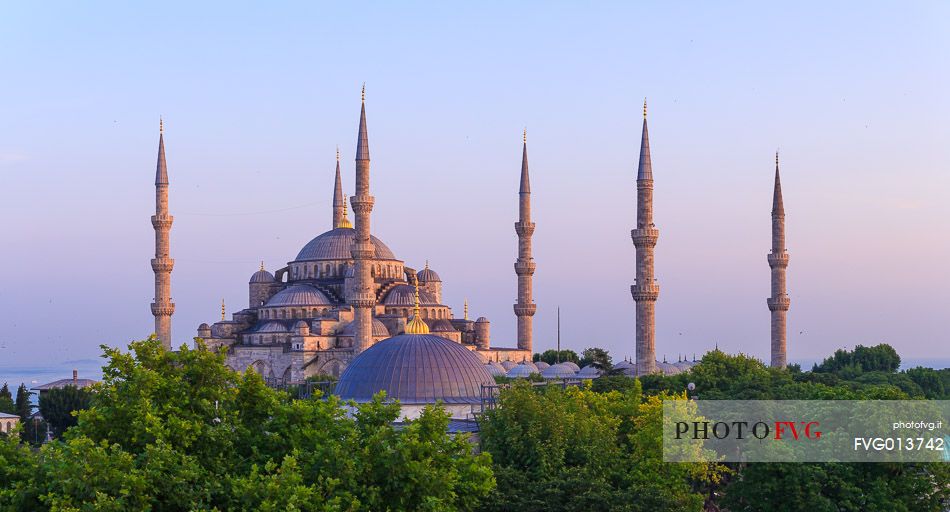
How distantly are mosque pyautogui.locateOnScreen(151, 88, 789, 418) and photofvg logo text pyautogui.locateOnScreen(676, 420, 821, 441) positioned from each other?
17.5 metres

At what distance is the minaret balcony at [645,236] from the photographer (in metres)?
51.6

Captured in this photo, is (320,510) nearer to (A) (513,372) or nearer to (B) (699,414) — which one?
(B) (699,414)

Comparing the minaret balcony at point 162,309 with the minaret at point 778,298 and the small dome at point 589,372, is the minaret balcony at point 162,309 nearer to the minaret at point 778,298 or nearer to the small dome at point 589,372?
the small dome at point 589,372

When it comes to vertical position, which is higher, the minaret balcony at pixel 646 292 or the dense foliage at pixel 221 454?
the minaret balcony at pixel 646 292

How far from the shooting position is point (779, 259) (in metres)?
56.7

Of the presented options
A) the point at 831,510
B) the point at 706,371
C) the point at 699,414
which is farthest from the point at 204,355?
the point at 706,371

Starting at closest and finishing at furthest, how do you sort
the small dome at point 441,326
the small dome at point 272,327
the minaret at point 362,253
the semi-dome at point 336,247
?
the minaret at point 362,253 → the small dome at point 441,326 → the small dome at point 272,327 → the semi-dome at point 336,247

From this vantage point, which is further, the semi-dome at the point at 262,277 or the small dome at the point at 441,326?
the semi-dome at the point at 262,277

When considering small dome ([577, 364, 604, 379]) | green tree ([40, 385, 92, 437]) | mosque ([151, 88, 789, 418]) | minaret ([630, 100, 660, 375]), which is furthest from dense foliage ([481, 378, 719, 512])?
small dome ([577, 364, 604, 379])

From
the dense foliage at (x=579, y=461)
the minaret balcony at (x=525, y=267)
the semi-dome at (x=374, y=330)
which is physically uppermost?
the minaret balcony at (x=525, y=267)

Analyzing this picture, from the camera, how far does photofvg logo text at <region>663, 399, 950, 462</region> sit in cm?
2319

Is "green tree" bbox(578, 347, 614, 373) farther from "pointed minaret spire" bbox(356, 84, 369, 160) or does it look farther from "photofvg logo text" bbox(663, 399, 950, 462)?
"photofvg logo text" bbox(663, 399, 950, 462)

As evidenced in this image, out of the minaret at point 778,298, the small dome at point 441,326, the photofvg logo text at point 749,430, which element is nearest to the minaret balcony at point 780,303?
the minaret at point 778,298

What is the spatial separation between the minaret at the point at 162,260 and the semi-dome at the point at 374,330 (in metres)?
7.77
